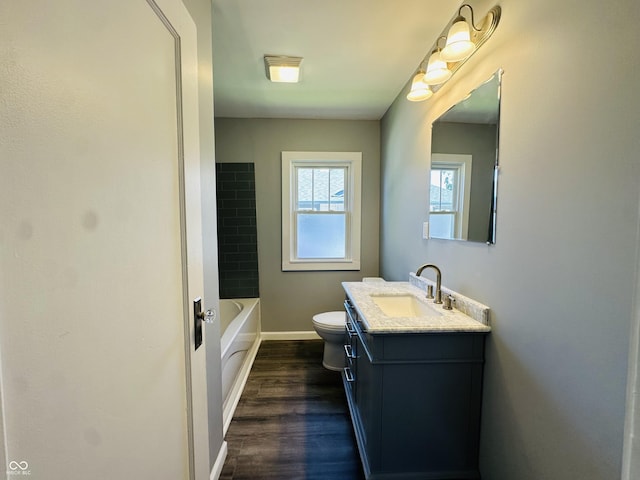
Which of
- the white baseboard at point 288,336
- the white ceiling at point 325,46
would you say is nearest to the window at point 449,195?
the white ceiling at point 325,46

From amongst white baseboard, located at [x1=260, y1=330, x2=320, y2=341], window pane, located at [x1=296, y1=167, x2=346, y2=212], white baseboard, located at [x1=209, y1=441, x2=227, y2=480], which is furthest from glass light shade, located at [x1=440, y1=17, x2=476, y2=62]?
white baseboard, located at [x1=260, y1=330, x2=320, y2=341]

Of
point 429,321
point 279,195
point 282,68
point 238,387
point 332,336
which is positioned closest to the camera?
point 429,321

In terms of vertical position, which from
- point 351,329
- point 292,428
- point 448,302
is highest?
point 448,302

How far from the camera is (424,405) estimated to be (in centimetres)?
127

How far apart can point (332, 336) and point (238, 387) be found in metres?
0.83

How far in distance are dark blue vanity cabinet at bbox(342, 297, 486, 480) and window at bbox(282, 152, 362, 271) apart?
1790 mm

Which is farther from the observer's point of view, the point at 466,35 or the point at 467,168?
the point at 467,168

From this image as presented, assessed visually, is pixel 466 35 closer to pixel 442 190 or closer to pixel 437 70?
pixel 437 70

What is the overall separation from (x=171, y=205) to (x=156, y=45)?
0.42 metres

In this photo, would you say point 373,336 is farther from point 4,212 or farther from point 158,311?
point 4,212

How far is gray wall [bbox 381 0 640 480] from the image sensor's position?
27.9 inches

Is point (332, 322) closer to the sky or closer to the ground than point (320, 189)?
closer to the ground

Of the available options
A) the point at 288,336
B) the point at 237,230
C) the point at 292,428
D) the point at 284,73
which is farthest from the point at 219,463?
the point at 284,73

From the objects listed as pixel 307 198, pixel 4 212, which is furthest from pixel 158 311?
pixel 307 198
